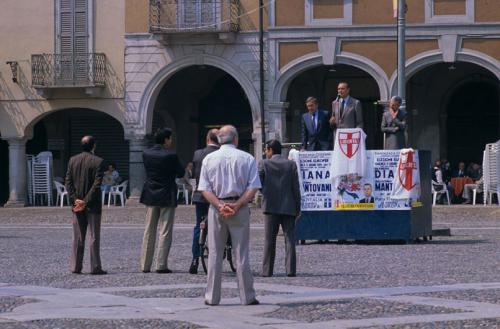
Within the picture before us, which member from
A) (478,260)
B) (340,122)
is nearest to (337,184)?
(340,122)

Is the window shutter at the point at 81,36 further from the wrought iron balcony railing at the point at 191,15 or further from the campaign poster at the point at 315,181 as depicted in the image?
the campaign poster at the point at 315,181

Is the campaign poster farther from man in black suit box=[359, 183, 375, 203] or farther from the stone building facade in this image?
the stone building facade

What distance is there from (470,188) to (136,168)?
10.6m

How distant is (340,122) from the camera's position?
21594 mm

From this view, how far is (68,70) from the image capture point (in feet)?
137

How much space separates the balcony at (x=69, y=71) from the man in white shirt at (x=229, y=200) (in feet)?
94.4

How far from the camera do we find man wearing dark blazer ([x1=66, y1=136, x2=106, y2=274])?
17.0 metres

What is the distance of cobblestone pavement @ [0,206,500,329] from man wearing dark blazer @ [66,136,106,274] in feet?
1.28

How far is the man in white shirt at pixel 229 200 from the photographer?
12805 millimetres

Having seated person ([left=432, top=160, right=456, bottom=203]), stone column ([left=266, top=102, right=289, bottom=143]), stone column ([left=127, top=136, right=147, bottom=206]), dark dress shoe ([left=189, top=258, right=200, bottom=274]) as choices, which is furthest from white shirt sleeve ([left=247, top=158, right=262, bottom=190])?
stone column ([left=127, top=136, right=147, bottom=206])

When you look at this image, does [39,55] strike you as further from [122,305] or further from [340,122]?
[122,305]

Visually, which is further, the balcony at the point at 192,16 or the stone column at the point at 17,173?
the stone column at the point at 17,173

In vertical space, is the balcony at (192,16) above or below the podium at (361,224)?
above

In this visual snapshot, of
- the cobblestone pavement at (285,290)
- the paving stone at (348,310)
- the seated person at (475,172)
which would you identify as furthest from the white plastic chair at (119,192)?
the paving stone at (348,310)
